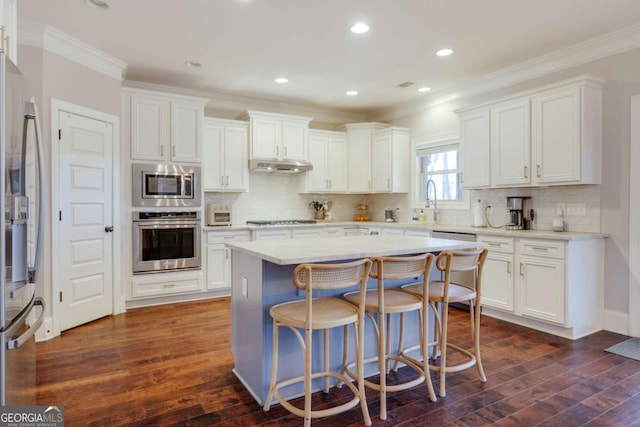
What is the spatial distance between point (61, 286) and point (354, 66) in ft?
12.6

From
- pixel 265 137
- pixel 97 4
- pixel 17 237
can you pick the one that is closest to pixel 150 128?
pixel 265 137

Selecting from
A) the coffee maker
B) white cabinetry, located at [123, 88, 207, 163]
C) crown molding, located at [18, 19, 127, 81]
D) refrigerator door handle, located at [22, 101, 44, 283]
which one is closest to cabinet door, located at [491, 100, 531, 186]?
the coffee maker

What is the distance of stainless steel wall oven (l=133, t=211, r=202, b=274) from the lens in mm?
4520

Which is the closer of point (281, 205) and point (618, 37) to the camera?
point (618, 37)

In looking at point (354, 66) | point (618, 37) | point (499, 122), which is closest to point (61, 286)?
point (354, 66)

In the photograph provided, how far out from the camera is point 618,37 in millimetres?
3582

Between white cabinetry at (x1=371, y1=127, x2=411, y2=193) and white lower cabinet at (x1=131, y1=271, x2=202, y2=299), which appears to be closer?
white lower cabinet at (x1=131, y1=271, x2=202, y2=299)

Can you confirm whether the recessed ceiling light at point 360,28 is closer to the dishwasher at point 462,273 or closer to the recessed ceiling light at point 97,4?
the recessed ceiling light at point 97,4

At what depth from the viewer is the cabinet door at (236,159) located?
5.32 meters

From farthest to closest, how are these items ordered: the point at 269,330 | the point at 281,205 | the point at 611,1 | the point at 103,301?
the point at 281,205 < the point at 103,301 < the point at 611,1 < the point at 269,330

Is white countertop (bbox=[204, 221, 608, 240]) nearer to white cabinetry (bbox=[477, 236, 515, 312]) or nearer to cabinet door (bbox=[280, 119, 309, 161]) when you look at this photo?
white cabinetry (bbox=[477, 236, 515, 312])

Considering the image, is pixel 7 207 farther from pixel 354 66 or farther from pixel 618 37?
pixel 618 37

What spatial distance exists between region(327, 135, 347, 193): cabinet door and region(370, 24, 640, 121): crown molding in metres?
1.28

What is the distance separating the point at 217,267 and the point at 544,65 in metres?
4.51
